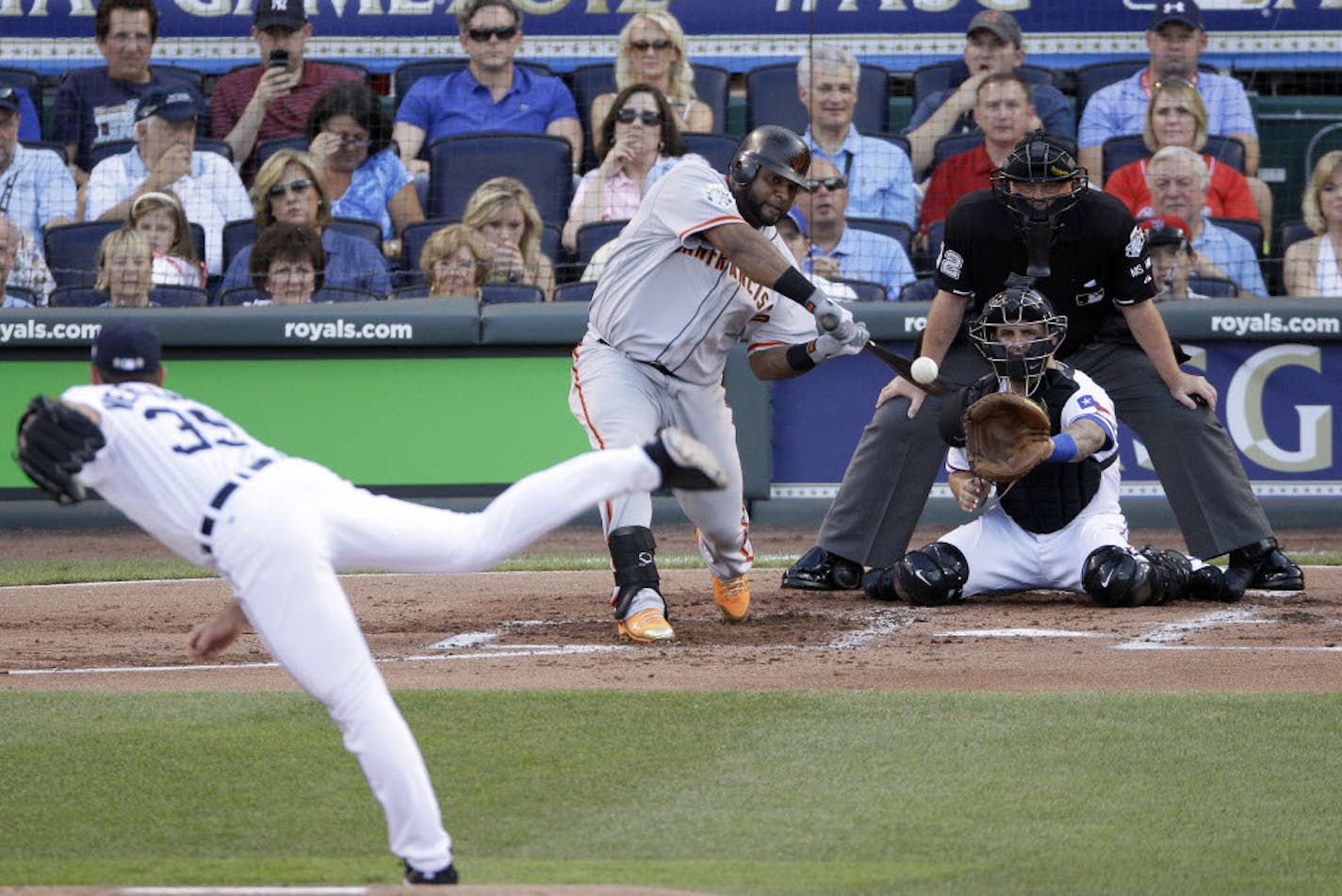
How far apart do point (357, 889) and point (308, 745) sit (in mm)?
1819

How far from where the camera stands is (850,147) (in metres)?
10.9

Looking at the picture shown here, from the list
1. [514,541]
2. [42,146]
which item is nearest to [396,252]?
[42,146]

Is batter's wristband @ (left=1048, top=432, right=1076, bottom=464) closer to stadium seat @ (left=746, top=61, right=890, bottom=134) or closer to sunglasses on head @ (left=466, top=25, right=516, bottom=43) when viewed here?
stadium seat @ (left=746, top=61, right=890, bottom=134)

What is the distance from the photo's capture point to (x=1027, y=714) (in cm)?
534

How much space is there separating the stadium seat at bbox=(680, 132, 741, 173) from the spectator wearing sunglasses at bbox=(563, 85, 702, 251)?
7.9 inches

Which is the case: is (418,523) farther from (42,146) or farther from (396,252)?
(42,146)

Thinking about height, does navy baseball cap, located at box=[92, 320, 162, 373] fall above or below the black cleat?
above

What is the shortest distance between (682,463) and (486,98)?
7.96 metres

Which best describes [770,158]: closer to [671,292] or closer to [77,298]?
[671,292]

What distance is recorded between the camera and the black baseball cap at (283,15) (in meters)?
11.5

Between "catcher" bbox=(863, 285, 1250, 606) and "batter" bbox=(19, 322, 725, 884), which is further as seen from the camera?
"catcher" bbox=(863, 285, 1250, 606)

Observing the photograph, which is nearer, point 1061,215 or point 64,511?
point 1061,215

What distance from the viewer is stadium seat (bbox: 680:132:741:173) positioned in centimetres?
1082

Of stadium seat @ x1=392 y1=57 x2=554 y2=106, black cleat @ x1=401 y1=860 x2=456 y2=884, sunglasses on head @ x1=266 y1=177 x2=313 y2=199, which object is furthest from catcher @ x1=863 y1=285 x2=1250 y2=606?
stadium seat @ x1=392 y1=57 x2=554 y2=106
